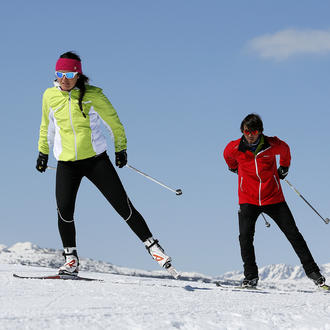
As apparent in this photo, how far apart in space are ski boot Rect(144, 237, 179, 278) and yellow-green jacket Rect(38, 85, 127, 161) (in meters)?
1.09

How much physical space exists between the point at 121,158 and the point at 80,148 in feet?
1.64

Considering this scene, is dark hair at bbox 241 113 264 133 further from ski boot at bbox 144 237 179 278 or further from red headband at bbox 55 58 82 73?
red headband at bbox 55 58 82 73

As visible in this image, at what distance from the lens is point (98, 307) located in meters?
4.78

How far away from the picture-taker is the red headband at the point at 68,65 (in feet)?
23.1

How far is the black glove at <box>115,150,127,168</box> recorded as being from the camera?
23.4 feet

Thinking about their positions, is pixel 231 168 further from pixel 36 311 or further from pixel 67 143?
pixel 36 311

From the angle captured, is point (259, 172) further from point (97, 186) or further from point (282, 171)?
point (97, 186)

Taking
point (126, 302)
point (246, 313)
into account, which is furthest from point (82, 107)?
point (246, 313)

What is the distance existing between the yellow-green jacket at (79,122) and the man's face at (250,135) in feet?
5.53

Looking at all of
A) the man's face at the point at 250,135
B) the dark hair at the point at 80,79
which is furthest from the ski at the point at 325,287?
the dark hair at the point at 80,79

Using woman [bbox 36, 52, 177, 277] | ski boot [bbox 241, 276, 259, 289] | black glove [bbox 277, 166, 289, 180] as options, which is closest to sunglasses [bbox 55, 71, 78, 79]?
woman [bbox 36, 52, 177, 277]

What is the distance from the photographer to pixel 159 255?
23.0 feet

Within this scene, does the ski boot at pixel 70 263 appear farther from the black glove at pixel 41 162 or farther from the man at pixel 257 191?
the man at pixel 257 191

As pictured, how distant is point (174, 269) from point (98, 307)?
2.36 meters
